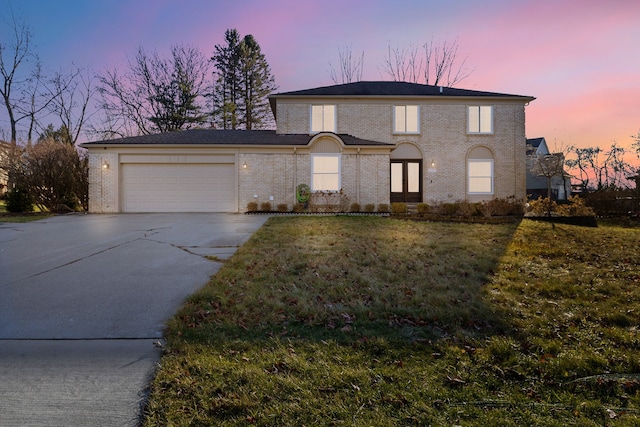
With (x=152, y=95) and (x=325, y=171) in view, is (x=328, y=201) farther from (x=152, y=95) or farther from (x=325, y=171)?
(x=152, y=95)

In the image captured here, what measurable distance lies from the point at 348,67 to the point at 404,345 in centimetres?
3145

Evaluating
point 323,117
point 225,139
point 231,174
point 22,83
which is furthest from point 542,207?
point 22,83

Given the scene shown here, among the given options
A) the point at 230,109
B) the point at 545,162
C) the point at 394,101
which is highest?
the point at 230,109

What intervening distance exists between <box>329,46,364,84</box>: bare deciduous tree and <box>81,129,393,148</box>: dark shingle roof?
47.9 ft

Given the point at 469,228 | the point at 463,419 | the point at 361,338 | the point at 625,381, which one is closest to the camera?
the point at 463,419

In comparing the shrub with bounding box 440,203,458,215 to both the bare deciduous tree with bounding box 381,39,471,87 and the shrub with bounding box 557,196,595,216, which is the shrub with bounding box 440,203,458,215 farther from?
the bare deciduous tree with bounding box 381,39,471,87

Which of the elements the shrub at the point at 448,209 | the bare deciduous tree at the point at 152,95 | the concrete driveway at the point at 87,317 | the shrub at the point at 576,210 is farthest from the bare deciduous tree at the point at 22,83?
the shrub at the point at 576,210

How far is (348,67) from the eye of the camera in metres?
31.2

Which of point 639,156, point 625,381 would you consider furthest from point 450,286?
A: point 639,156

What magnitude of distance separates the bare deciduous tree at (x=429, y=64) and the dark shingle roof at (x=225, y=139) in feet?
53.9

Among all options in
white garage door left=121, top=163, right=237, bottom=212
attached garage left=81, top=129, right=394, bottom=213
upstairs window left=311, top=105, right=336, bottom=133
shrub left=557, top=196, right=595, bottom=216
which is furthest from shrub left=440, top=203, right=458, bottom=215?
white garage door left=121, top=163, right=237, bottom=212

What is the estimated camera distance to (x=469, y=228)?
11.4 meters

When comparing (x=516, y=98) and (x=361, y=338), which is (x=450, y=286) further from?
(x=516, y=98)

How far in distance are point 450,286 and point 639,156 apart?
91.6 ft
